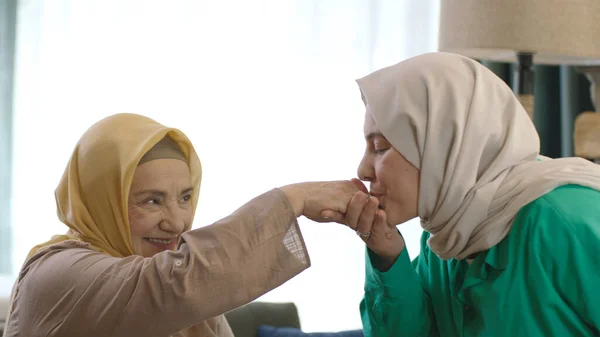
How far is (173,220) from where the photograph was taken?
1735mm

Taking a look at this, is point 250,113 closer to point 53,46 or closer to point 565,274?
point 53,46

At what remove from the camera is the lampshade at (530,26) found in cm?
240

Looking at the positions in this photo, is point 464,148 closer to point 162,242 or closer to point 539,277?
point 539,277

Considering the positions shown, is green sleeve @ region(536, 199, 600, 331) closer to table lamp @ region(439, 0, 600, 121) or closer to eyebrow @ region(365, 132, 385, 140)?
eyebrow @ region(365, 132, 385, 140)

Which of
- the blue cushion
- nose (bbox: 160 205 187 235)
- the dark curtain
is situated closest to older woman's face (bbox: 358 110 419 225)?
nose (bbox: 160 205 187 235)

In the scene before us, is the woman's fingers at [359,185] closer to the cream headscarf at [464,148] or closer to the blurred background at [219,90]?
the cream headscarf at [464,148]

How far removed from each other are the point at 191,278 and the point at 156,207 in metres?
0.45

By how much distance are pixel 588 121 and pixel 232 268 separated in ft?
6.12

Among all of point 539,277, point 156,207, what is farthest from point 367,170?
point 156,207

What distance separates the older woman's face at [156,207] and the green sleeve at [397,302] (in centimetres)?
46

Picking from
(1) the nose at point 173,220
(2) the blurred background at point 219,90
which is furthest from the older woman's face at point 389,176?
(2) the blurred background at point 219,90

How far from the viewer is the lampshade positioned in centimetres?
240

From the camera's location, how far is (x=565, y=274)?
130 cm

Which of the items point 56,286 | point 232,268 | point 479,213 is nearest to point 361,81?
point 479,213
